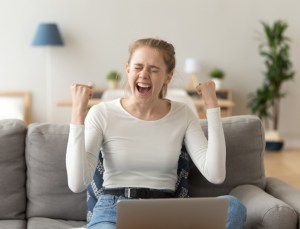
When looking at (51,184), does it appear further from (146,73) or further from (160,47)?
(160,47)

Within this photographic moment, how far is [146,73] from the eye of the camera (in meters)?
2.18

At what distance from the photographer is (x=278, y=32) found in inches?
232

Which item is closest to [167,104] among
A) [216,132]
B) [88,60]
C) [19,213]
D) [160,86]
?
[160,86]

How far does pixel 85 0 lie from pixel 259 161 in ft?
13.2

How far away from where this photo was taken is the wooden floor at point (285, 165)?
4836 mm

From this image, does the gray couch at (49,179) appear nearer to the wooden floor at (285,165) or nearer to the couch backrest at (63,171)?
the couch backrest at (63,171)

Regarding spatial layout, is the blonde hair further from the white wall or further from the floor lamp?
the white wall

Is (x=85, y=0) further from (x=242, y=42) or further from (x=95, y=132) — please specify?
(x=95, y=132)

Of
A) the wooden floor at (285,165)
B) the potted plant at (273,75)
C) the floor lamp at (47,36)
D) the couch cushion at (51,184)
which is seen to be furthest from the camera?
the potted plant at (273,75)

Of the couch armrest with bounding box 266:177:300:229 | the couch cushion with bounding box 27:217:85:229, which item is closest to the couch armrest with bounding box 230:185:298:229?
the couch armrest with bounding box 266:177:300:229

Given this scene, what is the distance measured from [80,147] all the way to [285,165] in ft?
12.3

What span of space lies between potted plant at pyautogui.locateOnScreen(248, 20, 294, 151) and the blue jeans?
411 centimetres

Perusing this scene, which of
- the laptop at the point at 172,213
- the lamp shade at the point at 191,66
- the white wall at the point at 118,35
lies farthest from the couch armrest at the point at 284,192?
the white wall at the point at 118,35

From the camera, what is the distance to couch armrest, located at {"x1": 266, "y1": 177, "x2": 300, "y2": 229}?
7.19ft
